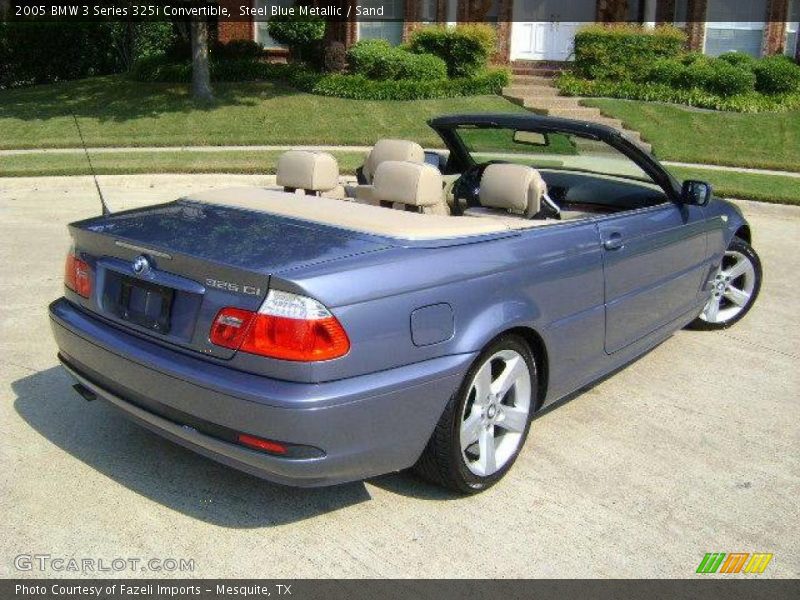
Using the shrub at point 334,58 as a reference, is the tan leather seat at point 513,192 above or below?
below

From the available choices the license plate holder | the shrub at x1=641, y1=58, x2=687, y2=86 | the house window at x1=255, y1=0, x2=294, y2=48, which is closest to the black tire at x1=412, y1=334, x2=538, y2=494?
the license plate holder

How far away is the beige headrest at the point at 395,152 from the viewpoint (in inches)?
188

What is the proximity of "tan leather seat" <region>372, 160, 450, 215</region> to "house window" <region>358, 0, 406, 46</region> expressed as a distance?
20100 millimetres

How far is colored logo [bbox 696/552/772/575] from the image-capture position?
312 cm

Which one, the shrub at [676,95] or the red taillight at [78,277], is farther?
the shrub at [676,95]

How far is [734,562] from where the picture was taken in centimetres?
316

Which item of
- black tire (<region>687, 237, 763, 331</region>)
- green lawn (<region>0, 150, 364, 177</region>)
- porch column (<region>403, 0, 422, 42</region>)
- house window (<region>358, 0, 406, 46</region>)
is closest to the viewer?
black tire (<region>687, 237, 763, 331</region>)

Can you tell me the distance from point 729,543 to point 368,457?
4.67 ft

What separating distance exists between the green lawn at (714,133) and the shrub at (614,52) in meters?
1.76

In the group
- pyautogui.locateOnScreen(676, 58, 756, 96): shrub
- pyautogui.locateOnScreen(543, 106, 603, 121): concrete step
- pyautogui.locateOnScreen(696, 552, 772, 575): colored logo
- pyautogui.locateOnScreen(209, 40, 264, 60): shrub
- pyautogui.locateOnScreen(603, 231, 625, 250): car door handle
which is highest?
pyautogui.locateOnScreen(209, 40, 264, 60): shrub

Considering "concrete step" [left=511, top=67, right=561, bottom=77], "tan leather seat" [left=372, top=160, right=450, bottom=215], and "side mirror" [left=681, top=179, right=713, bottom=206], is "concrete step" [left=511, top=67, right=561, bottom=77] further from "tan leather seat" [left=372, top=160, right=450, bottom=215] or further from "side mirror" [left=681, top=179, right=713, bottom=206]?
"tan leather seat" [left=372, top=160, right=450, bottom=215]

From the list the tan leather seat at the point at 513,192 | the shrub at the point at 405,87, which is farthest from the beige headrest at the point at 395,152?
the shrub at the point at 405,87

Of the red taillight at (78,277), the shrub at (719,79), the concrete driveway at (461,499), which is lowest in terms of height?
the concrete driveway at (461,499)

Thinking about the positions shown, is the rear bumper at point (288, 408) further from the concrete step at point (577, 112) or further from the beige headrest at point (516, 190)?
the concrete step at point (577, 112)
